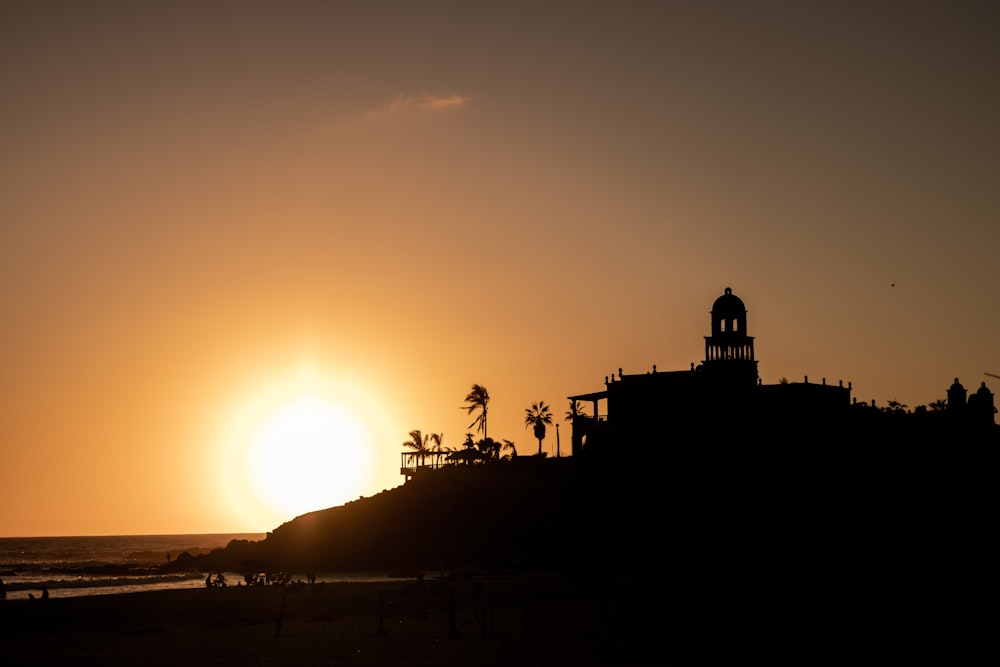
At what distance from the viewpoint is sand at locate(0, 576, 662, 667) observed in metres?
39.2

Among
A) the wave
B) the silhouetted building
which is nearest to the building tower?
the silhouetted building

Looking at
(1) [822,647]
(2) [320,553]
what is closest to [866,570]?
(1) [822,647]

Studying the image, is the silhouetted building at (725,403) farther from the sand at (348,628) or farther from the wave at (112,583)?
the wave at (112,583)

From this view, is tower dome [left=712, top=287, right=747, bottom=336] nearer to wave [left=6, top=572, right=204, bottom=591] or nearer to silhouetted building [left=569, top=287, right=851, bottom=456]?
silhouetted building [left=569, top=287, right=851, bottom=456]

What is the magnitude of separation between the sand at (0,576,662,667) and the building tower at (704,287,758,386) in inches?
776

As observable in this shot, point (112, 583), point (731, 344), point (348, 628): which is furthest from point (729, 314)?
point (112, 583)

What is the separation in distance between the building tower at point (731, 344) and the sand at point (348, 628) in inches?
776

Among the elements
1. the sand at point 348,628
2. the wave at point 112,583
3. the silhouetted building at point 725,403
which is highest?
the silhouetted building at point 725,403

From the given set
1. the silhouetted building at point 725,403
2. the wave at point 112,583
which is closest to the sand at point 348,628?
the silhouetted building at point 725,403

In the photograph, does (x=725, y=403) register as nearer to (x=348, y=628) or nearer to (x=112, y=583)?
(x=348, y=628)

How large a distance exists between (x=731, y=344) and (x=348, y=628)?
37.5 m

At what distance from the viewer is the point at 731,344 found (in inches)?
2940

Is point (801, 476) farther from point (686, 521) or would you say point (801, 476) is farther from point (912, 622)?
point (912, 622)

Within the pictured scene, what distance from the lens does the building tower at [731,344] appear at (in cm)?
7425
